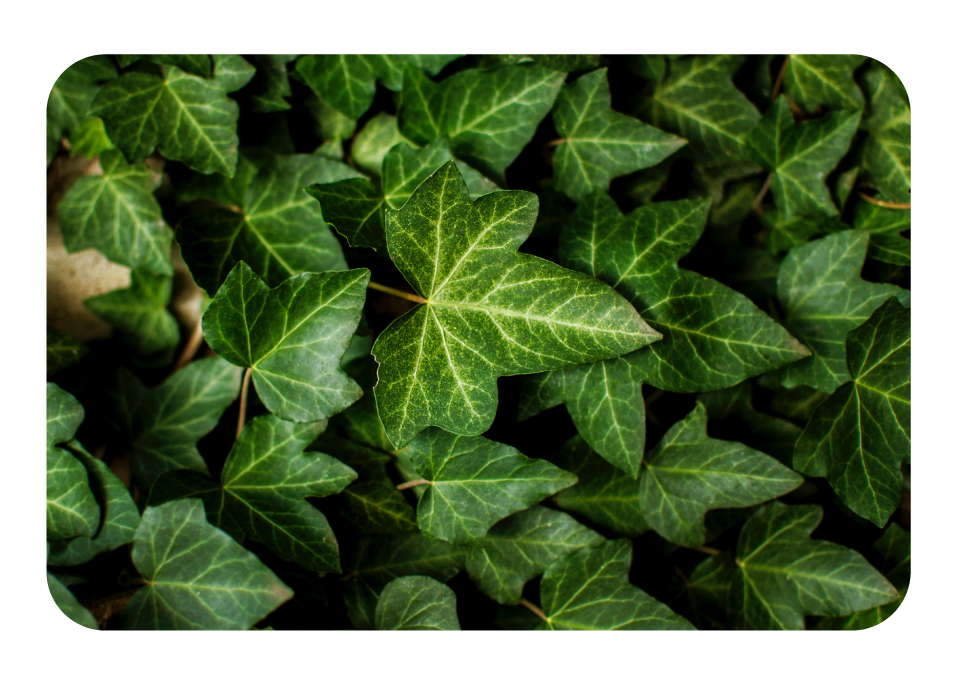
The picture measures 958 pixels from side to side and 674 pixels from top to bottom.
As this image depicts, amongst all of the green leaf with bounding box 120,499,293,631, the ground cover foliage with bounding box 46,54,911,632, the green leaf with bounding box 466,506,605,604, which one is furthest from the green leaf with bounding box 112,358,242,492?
the green leaf with bounding box 466,506,605,604

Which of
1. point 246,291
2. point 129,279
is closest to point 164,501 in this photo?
point 246,291

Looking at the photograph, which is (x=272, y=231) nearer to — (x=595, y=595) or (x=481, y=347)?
(x=481, y=347)

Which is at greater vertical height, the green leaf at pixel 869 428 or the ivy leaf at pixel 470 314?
the ivy leaf at pixel 470 314

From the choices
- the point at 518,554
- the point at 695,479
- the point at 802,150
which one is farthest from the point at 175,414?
the point at 802,150

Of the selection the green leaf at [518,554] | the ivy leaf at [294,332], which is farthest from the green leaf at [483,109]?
the green leaf at [518,554]

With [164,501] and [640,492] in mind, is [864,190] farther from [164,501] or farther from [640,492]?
[164,501]

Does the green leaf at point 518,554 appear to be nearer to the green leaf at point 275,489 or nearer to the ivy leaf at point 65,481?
the green leaf at point 275,489
